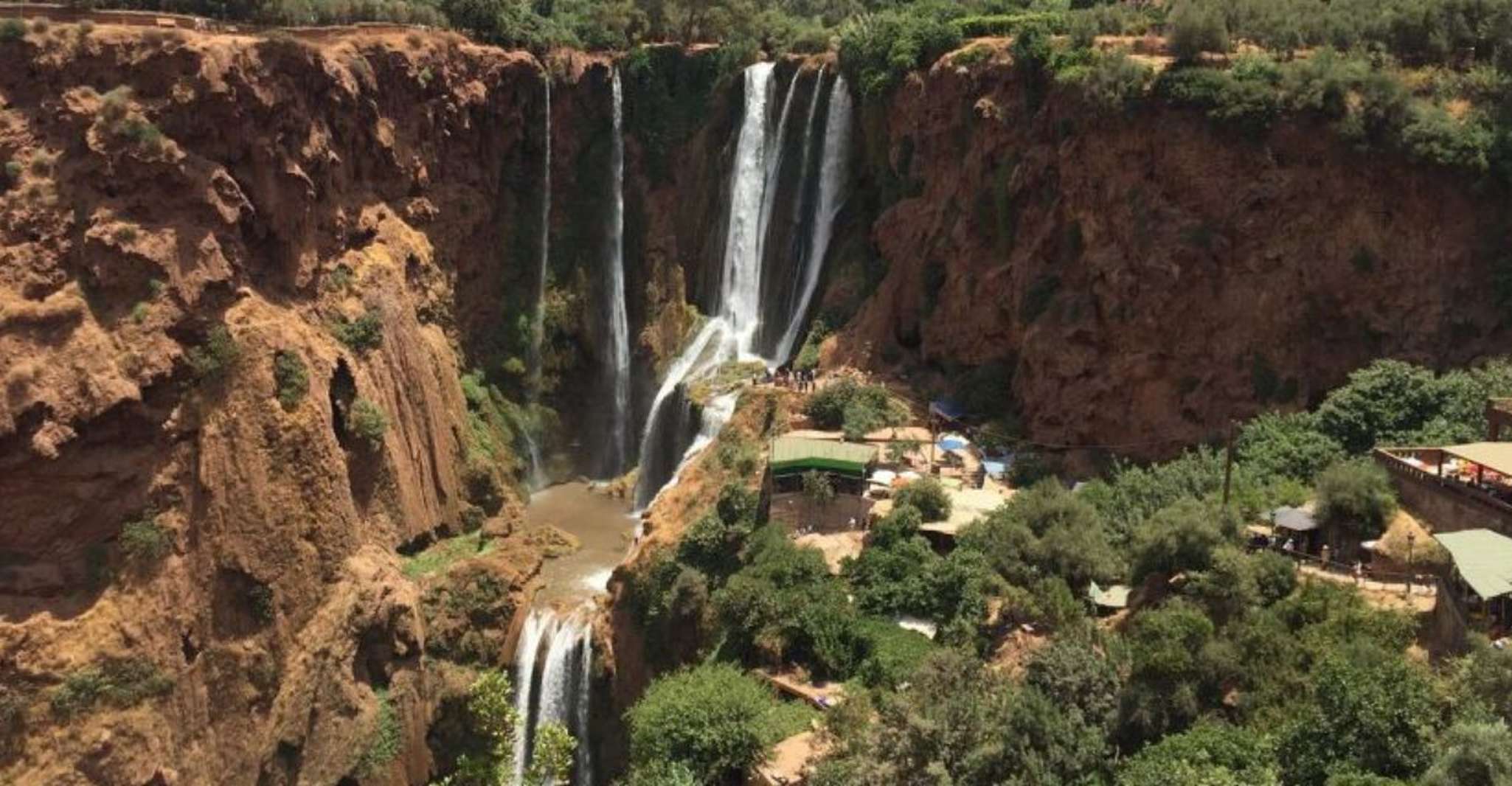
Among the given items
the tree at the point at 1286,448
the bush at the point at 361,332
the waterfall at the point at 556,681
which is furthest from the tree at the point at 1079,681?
the bush at the point at 361,332

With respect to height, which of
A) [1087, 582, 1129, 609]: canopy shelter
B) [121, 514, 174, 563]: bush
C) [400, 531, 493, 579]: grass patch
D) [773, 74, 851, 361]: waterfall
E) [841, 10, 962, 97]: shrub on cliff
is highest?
[841, 10, 962, 97]: shrub on cliff

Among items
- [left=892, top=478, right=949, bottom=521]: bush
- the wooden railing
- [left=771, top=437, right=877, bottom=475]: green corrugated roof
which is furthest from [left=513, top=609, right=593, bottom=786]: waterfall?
the wooden railing

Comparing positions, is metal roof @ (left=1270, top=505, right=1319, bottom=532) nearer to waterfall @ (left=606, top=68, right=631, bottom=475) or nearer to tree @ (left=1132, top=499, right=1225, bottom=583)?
tree @ (left=1132, top=499, right=1225, bottom=583)

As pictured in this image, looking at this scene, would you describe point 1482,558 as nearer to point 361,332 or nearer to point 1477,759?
point 1477,759

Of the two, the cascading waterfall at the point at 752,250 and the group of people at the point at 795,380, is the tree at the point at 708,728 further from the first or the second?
the cascading waterfall at the point at 752,250

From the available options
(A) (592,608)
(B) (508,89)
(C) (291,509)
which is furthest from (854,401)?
(B) (508,89)
